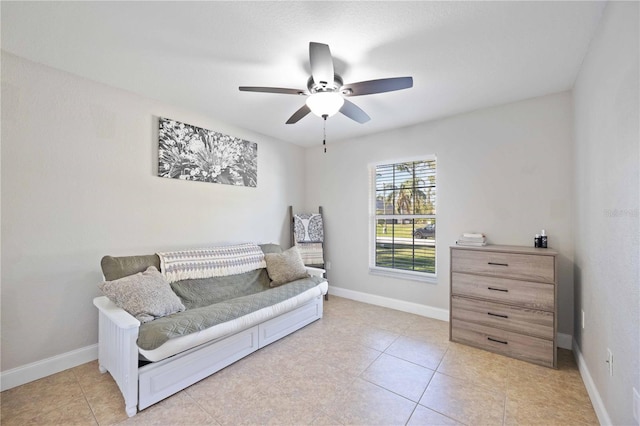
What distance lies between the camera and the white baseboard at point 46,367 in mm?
1920

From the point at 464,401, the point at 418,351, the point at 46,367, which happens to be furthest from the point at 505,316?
the point at 46,367

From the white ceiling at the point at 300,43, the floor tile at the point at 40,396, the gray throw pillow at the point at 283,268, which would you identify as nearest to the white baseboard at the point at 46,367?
the floor tile at the point at 40,396

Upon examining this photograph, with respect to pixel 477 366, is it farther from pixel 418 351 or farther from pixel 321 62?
pixel 321 62

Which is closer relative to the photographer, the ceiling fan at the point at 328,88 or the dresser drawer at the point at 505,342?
the ceiling fan at the point at 328,88

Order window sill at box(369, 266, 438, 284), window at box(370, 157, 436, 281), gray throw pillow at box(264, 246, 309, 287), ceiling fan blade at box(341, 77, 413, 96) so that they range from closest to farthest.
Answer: ceiling fan blade at box(341, 77, 413, 96) → gray throw pillow at box(264, 246, 309, 287) → window sill at box(369, 266, 438, 284) → window at box(370, 157, 436, 281)

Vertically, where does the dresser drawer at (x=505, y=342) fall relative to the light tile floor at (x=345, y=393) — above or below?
above

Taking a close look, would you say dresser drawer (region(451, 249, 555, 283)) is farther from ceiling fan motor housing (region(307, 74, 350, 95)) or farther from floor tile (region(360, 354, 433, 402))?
ceiling fan motor housing (region(307, 74, 350, 95))

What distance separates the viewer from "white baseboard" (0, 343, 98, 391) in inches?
75.6

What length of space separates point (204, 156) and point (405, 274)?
299cm

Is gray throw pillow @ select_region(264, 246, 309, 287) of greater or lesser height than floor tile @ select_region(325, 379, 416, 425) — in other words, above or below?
above

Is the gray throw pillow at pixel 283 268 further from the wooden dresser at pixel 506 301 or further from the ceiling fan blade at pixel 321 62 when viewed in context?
the ceiling fan blade at pixel 321 62

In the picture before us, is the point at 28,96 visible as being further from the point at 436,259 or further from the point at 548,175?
the point at 548,175

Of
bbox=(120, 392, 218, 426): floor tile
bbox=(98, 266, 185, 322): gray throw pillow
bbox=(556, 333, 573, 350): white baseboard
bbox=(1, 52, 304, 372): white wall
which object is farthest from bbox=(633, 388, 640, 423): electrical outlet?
bbox=(1, 52, 304, 372): white wall

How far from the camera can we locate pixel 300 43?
181 cm
